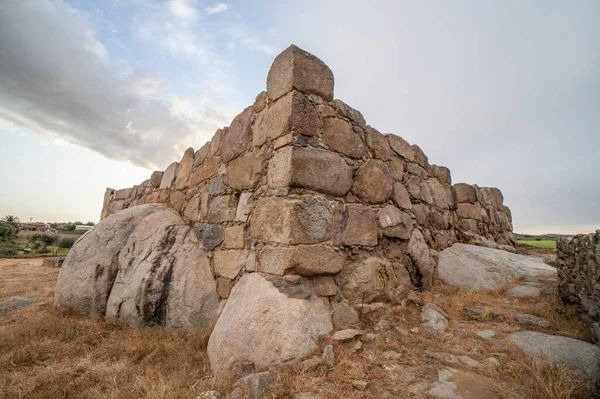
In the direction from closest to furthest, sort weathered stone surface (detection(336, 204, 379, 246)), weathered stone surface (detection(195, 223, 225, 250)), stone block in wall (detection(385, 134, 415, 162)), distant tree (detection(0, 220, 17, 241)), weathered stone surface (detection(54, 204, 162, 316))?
weathered stone surface (detection(336, 204, 379, 246)) → weathered stone surface (detection(195, 223, 225, 250)) → weathered stone surface (detection(54, 204, 162, 316)) → stone block in wall (detection(385, 134, 415, 162)) → distant tree (detection(0, 220, 17, 241))

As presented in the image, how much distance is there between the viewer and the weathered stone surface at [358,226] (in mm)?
Result: 2773

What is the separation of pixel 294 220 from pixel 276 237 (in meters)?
0.23

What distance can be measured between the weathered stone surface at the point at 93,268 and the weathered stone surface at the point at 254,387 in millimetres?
2478

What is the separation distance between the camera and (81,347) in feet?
8.43

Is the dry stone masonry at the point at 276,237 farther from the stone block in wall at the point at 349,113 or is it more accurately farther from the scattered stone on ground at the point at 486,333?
the scattered stone on ground at the point at 486,333

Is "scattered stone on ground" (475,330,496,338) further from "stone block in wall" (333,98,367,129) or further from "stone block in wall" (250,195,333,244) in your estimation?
"stone block in wall" (333,98,367,129)

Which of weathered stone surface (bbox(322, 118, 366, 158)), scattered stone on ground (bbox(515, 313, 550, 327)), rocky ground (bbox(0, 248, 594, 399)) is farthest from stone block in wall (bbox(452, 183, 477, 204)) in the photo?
weathered stone surface (bbox(322, 118, 366, 158))

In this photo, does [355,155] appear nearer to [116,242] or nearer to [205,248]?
[205,248]

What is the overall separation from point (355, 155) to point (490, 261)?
2.88 metres

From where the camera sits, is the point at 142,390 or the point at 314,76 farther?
the point at 314,76

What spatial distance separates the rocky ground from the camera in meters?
1.72

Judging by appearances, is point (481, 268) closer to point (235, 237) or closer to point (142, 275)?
point (235, 237)

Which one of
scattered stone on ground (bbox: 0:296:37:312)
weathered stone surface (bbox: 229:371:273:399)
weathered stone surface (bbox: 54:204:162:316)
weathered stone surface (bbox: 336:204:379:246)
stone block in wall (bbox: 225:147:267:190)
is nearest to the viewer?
weathered stone surface (bbox: 229:371:273:399)

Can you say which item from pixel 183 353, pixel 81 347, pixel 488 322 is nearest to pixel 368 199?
pixel 488 322
